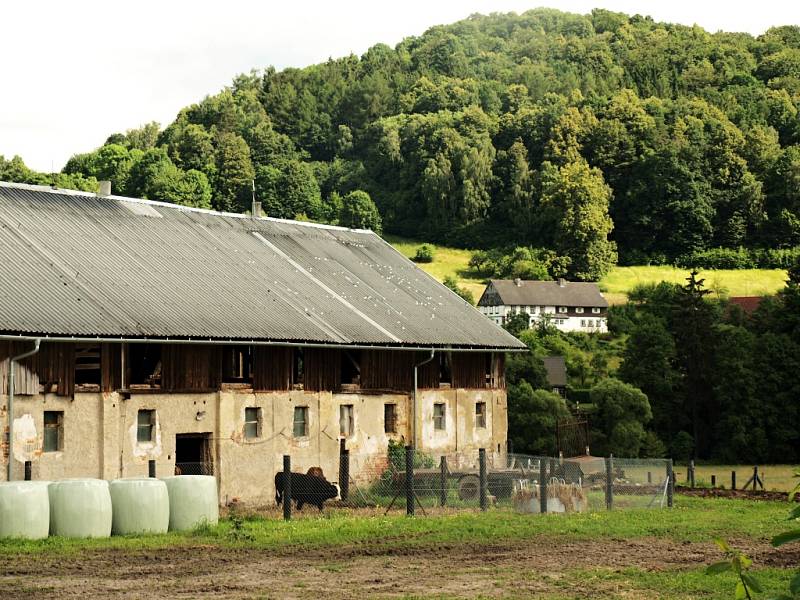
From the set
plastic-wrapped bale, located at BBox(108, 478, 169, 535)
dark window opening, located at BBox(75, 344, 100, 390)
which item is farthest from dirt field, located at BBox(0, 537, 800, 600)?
dark window opening, located at BBox(75, 344, 100, 390)

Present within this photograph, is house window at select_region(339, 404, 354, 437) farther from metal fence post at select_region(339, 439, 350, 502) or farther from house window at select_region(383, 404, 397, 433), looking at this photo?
metal fence post at select_region(339, 439, 350, 502)

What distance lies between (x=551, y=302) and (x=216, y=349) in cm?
10292

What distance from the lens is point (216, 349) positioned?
39188 millimetres

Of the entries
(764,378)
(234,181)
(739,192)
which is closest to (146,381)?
(764,378)

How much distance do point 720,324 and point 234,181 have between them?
280 feet

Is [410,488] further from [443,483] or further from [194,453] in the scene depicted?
[194,453]

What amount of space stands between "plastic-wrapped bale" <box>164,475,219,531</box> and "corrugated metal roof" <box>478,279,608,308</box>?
352 feet

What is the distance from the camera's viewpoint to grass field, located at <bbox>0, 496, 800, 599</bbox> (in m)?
20.6

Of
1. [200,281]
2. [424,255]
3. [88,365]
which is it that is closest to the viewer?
[88,365]

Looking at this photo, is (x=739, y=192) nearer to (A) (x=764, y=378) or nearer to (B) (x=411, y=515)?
(A) (x=764, y=378)

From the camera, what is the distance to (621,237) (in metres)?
168

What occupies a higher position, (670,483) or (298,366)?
(298,366)

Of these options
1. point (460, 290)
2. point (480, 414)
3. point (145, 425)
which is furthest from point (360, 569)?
point (460, 290)

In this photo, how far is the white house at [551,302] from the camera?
133625 millimetres
